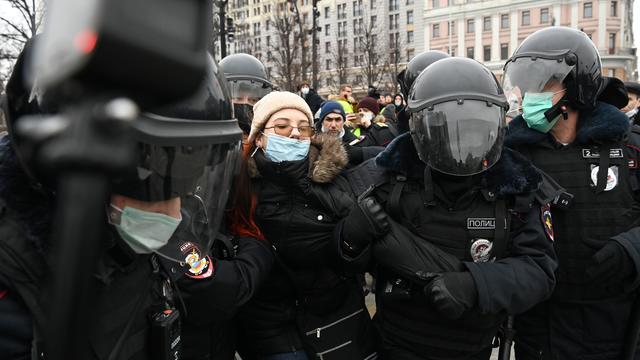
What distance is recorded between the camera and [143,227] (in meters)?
1.32

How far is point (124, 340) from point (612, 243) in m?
2.09

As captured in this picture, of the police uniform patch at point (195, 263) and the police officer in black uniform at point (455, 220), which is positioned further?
the police officer in black uniform at point (455, 220)

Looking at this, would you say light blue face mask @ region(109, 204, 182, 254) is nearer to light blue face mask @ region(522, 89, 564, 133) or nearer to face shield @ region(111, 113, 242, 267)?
face shield @ region(111, 113, 242, 267)

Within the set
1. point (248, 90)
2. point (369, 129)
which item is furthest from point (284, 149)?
point (369, 129)

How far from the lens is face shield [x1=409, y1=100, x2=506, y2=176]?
2.12m

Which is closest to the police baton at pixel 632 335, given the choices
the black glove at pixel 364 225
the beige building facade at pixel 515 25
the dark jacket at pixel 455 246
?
the dark jacket at pixel 455 246

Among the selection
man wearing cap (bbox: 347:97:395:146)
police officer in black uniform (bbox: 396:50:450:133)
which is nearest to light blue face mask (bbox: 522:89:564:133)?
police officer in black uniform (bbox: 396:50:450:133)

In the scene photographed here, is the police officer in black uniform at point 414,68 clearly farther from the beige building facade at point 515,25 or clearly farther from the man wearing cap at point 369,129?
the beige building facade at point 515,25

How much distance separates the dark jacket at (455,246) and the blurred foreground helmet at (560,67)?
2.22ft

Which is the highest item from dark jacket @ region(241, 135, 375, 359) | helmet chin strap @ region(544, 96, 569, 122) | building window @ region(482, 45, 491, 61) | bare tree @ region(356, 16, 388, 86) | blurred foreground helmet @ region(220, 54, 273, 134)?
building window @ region(482, 45, 491, 61)

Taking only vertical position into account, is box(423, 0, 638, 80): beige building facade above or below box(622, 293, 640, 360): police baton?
above

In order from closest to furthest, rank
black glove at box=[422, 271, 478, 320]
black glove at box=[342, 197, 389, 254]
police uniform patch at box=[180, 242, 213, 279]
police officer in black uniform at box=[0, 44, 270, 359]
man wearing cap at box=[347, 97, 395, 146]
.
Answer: police officer in black uniform at box=[0, 44, 270, 359] < police uniform patch at box=[180, 242, 213, 279] < black glove at box=[422, 271, 478, 320] < black glove at box=[342, 197, 389, 254] < man wearing cap at box=[347, 97, 395, 146]

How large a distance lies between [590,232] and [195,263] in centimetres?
192

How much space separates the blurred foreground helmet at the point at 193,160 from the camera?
0.97 metres
